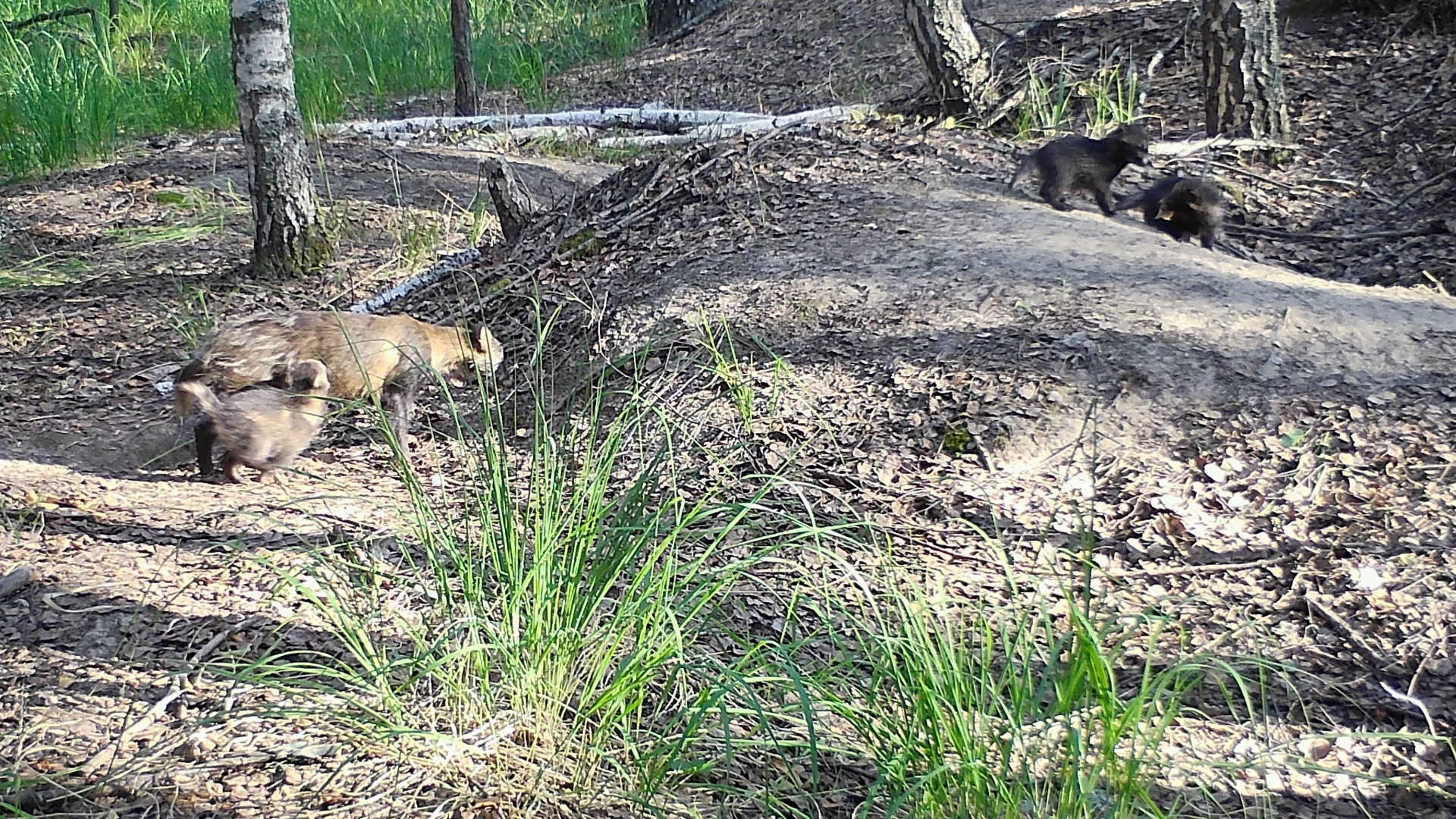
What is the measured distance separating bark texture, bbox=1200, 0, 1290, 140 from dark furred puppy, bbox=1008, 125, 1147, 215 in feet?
2.95

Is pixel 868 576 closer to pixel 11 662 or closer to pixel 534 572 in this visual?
pixel 534 572

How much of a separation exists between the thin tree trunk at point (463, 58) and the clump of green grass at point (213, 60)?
3.72 feet

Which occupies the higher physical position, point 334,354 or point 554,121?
point 554,121

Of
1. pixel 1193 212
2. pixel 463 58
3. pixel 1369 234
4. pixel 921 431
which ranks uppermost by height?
pixel 463 58

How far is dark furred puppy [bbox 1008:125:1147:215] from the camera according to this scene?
21.1 ft

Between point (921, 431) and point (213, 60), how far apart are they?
966 centimetres

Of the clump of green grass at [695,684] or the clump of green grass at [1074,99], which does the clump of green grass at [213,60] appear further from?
the clump of green grass at [695,684]

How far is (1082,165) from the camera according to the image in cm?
651

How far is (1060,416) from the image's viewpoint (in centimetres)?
429

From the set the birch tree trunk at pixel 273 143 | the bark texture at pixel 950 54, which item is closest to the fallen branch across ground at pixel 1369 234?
the bark texture at pixel 950 54

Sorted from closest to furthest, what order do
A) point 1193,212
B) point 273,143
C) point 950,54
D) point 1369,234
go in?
point 1193,212, point 1369,234, point 273,143, point 950,54

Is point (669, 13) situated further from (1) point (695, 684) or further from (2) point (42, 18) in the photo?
(1) point (695, 684)

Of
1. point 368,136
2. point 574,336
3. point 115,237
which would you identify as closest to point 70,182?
point 115,237

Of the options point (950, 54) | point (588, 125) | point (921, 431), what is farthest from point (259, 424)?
point (588, 125)
